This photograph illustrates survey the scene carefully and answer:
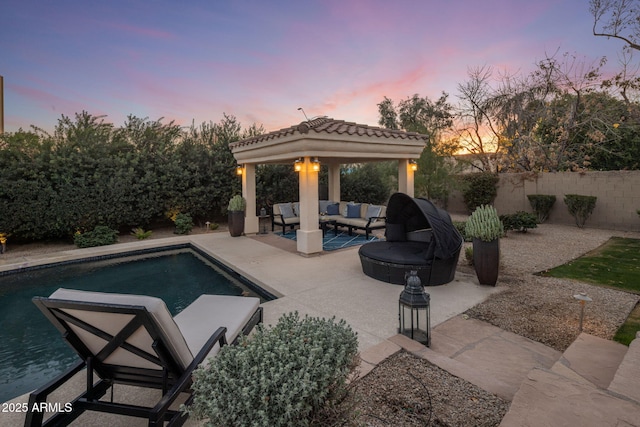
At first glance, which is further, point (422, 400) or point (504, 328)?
point (504, 328)

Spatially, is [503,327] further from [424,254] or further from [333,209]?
[333,209]

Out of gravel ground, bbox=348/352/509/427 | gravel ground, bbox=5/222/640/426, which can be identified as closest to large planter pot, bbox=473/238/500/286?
gravel ground, bbox=5/222/640/426

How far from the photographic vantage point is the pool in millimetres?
4219

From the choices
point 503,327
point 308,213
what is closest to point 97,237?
point 308,213

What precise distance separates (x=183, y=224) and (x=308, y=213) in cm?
712

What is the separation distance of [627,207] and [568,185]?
2.06 meters

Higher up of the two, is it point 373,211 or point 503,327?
point 373,211

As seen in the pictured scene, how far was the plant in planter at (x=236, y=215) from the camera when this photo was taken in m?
12.0

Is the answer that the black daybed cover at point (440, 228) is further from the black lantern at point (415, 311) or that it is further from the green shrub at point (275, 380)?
the green shrub at point (275, 380)

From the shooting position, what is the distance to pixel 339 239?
36.4 feet

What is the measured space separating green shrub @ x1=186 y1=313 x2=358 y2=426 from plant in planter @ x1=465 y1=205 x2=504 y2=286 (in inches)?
190

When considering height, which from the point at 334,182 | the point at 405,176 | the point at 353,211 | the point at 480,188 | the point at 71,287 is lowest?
the point at 71,287

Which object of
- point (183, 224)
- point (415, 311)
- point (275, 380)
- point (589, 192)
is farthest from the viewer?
point (183, 224)

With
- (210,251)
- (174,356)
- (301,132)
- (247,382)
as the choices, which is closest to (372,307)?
(174,356)
